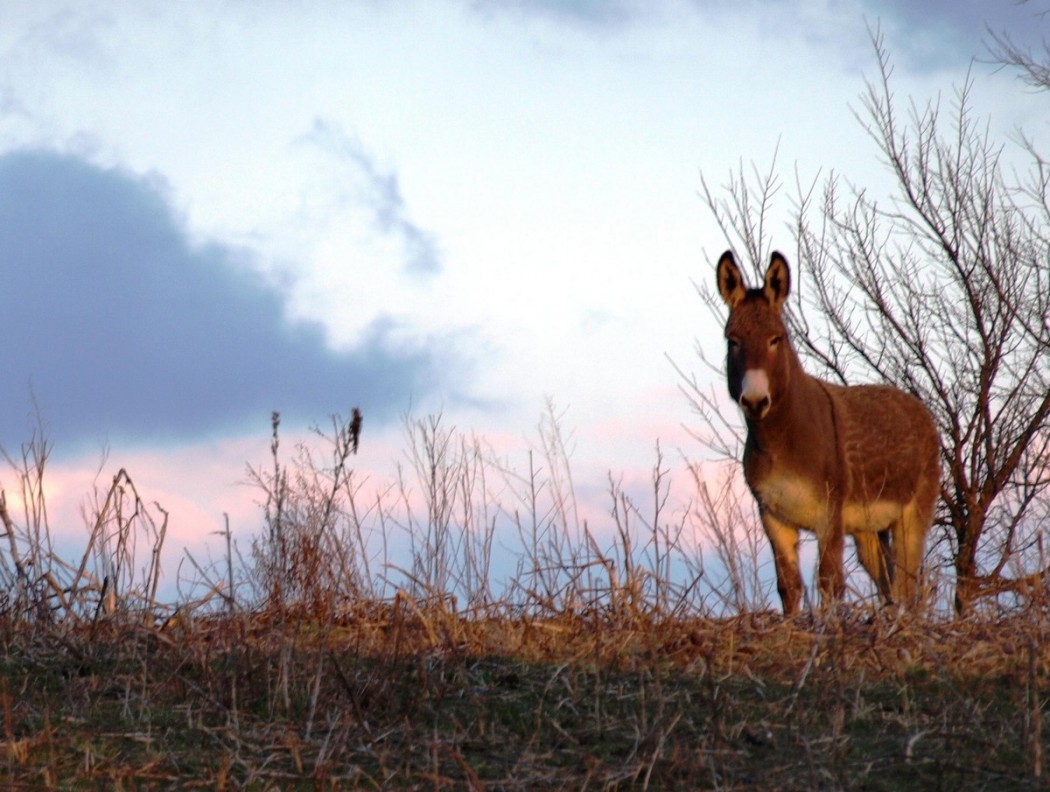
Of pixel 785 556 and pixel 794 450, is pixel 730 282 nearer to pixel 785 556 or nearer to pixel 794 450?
pixel 794 450

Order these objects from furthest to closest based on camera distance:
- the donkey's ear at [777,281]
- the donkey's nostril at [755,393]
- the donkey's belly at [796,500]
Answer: the donkey's ear at [777,281], the donkey's belly at [796,500], the donkey's nostril at [755,393]

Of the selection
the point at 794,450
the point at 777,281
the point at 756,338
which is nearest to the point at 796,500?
the point at 794,450

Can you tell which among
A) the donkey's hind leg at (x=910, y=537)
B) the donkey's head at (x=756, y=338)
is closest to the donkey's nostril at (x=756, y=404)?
the donkey's head at (x=756, y=338)

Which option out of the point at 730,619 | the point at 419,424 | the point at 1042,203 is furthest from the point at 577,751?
the point at 1042,203

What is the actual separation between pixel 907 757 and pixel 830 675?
0.87m

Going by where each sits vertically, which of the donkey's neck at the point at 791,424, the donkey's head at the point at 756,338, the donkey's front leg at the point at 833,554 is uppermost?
the donkey's head at the point at 756,338

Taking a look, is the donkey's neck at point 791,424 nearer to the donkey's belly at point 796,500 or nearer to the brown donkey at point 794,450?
the brown donkey at point 794,450

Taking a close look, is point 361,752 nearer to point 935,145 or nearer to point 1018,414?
point 1018,414

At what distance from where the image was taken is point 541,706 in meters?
4.59

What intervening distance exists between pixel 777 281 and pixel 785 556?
1918 millimetres

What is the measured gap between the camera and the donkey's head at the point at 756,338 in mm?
7902

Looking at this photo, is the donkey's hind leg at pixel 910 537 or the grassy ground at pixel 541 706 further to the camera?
the donkey's hind leg at pixel 910 537

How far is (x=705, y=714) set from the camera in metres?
4.52

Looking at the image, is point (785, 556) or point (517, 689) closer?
point (517, 689)
